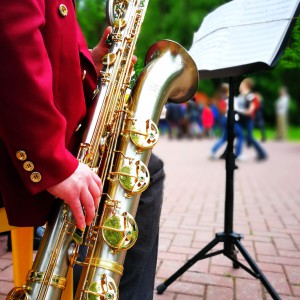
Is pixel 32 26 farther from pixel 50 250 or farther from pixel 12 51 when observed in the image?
pixel 50 250

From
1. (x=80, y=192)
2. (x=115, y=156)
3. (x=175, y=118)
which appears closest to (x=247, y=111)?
(x=175, y=118)

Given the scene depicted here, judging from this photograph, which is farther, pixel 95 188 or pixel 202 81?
pixel 202 81

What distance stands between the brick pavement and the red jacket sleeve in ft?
4.80

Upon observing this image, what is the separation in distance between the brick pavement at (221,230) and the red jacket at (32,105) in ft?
4.46

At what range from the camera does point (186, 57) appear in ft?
5.92

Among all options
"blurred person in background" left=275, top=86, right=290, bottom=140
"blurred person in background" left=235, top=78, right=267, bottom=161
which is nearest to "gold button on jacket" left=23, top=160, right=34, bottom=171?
"blurred person in background" left=235, top=78, right=267, bottom=161

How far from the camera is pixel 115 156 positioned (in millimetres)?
1517

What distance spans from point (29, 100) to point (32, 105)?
0.6 inches

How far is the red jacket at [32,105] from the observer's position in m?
1.05

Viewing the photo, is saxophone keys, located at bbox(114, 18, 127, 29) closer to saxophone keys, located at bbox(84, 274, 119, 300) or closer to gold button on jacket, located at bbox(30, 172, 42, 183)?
gold button on jacket, located at bbox(30, 172, 42, 183)

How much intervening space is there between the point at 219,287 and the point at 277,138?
638 inches

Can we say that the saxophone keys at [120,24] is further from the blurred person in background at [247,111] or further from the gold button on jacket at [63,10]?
the blurred person in background at [247,111]

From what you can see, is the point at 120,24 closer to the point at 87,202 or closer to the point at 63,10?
the point at 63,10

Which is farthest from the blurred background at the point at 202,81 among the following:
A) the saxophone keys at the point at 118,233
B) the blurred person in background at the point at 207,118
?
the saxophone keys at the point at 118,233
